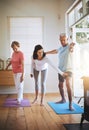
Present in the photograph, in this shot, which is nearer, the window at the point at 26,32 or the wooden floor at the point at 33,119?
the wooden floor at the point at 33,119

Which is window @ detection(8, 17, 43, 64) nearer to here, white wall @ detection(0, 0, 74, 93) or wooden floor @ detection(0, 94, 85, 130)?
white wall @ detection(0, 0, 74, 93)

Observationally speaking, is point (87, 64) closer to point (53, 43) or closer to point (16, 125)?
point (53, 43)

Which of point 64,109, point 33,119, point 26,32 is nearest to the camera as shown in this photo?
point 33,119

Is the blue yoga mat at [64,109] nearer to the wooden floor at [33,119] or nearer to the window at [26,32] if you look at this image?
the wooden floor at [33,119]

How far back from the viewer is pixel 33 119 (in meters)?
4.17

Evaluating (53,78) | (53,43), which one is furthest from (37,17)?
(53,78)

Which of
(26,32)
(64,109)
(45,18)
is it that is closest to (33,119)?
(64,109)

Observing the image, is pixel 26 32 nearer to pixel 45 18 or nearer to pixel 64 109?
pixel 45 18

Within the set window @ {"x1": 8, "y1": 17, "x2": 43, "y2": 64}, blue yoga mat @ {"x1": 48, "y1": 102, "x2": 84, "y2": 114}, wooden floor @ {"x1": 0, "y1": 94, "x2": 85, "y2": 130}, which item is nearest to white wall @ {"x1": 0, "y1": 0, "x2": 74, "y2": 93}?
window @ {"x1": 8, "y1": 17, "x2": 43, "y2": 64}

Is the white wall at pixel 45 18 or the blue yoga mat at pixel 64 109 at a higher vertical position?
the white wall at pixel 45 18

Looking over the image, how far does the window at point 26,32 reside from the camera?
7.43 meters

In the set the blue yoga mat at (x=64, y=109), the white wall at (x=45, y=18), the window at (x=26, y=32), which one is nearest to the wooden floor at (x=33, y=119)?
the blue yoga mat at (x=64, y=109)

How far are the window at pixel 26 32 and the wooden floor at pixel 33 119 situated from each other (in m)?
2.68

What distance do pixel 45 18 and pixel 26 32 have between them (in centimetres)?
71
